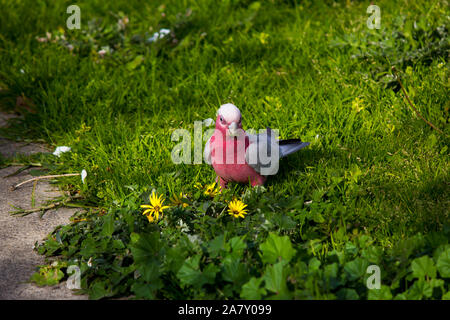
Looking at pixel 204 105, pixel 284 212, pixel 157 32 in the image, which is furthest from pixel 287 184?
pixel 157 32

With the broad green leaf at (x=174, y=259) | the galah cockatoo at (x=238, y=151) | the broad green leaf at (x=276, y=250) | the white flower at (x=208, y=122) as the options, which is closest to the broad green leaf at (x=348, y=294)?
the broad green leaf at (x=276, y=250)

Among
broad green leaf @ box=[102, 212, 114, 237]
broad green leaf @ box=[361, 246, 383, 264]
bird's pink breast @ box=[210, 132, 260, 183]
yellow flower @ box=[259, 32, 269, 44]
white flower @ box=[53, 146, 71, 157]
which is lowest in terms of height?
broad green leaf @ box=[361, 246, 383, 264]

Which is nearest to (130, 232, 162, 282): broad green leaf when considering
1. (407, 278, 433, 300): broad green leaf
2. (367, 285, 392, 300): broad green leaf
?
(367, 285, 392, 300): broad green leaf

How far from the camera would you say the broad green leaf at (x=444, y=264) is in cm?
220

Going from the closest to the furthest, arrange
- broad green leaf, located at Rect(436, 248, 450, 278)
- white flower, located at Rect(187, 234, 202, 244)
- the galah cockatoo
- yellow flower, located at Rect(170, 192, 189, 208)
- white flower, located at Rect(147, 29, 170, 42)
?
broad green leaf, located at Rect(436, 248, 450, 278)
white flower, located at Rect(187, 234, 202, 244)
the galah cockatoo
yellow flower, located at Rect(170, 192, 189, 208)
white flower, located at Rect(147, 29, 170, 42)

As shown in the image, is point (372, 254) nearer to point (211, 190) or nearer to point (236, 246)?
point (236, 246)

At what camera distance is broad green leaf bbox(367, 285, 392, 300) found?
2.15m

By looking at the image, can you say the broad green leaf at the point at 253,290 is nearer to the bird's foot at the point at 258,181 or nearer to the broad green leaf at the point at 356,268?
the broad green leaf at the point at 356,268

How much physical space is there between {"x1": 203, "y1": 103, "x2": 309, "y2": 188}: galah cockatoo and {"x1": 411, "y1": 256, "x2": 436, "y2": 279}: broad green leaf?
1016mm

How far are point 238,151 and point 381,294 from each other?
42.7 inches

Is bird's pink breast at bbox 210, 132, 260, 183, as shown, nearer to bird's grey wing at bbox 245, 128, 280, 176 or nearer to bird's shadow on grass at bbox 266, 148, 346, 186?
bird's grey wing at bbox 245, 128, 280, 176

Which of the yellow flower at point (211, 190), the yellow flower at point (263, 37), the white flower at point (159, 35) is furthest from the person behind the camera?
the white flower at point (159, 35)

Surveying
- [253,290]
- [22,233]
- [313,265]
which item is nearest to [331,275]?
[313,265]

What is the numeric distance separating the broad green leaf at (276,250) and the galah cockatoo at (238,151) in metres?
0.69
